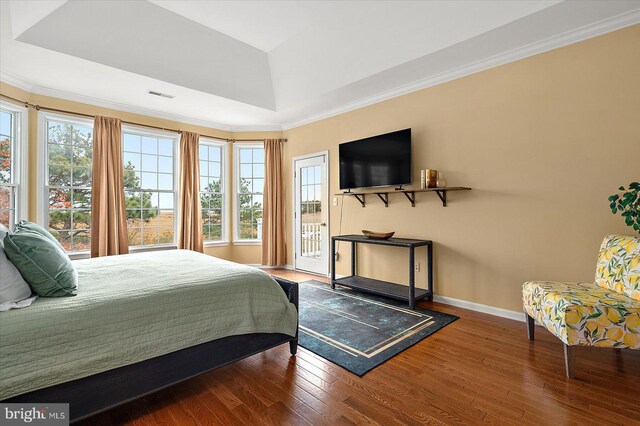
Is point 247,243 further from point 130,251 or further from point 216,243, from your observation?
point 130,251

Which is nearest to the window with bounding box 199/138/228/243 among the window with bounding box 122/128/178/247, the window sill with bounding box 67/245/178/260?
the window with bounding box 122/128/178/247

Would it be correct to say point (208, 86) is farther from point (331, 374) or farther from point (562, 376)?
point (562, 376)

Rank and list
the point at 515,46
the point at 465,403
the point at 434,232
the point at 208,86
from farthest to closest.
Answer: the point at 208,86, the point at 434,232, the point at 515,46, the point at 465,403

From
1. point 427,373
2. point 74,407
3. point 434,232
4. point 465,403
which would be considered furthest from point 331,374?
point 434,232

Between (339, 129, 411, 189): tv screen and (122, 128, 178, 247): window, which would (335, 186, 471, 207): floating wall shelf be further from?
(122, 128, 178, 247): window

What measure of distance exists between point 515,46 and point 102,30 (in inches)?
166

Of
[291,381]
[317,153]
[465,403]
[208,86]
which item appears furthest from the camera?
[317,153]

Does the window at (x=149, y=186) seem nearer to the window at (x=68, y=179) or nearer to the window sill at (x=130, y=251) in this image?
the window sill at (x=130, y=251)

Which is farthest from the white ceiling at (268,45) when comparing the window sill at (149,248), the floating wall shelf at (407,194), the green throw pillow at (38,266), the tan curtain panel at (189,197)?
the green throw pillow at (38,266)

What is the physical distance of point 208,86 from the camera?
4.09m

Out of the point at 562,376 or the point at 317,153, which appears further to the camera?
the point at 317,153

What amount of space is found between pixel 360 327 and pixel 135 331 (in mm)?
1936

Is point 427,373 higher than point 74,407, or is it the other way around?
point 74,407

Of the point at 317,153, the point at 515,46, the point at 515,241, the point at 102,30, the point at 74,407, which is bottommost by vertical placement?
the point at 74,407
